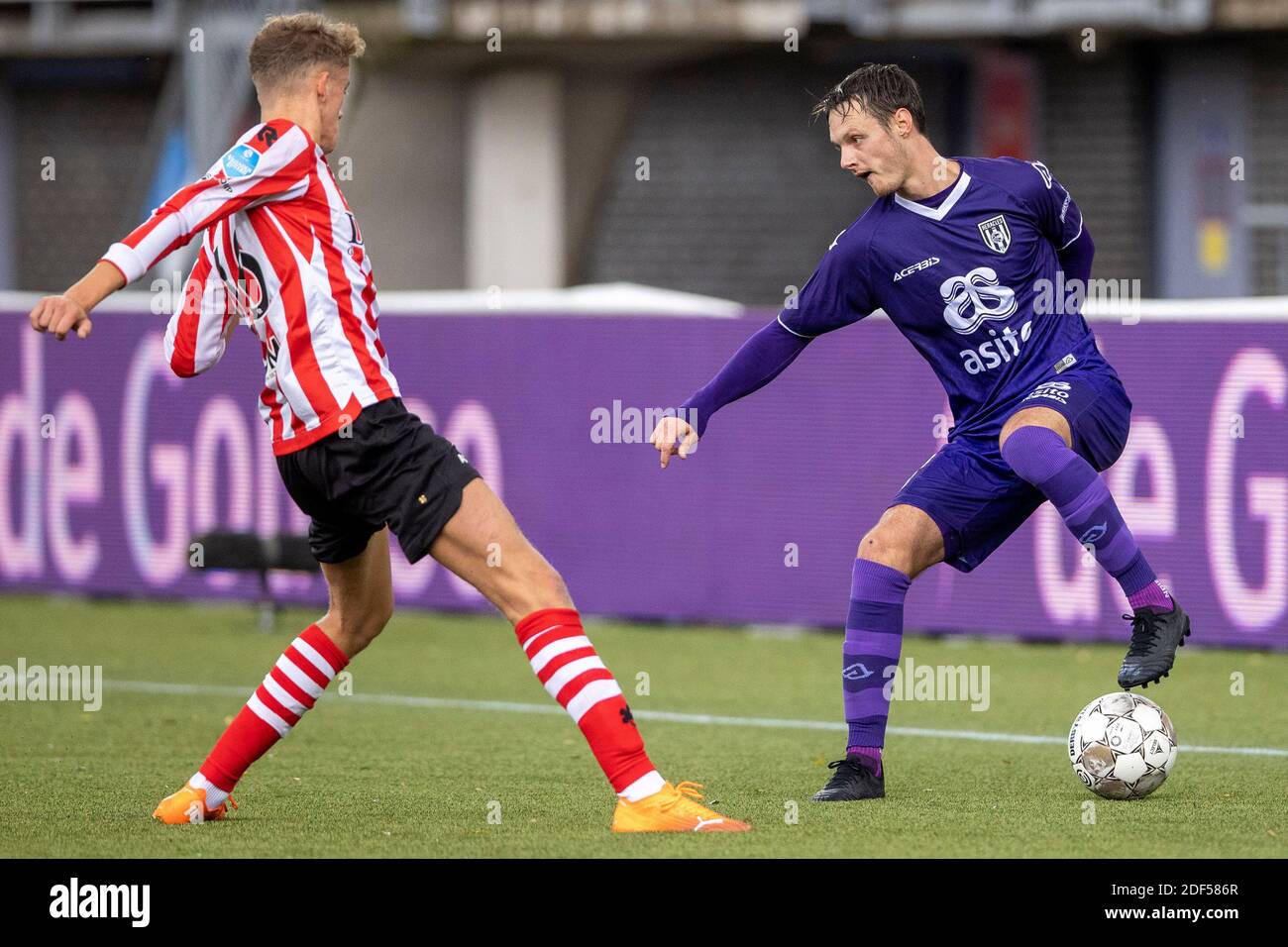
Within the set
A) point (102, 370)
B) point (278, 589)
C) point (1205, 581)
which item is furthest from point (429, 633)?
point (1205, 581)

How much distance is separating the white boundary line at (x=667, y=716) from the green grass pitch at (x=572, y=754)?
3cm

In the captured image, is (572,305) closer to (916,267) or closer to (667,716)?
(667,716)

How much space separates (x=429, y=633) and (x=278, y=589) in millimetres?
1282

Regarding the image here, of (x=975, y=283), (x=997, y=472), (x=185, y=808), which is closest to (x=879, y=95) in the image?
(x=975, y=283)

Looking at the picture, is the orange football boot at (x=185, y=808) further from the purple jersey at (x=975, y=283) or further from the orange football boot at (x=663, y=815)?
the purple jersey at (x=975, y=283)

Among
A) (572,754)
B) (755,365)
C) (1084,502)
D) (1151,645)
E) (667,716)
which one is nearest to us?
(1151,645)

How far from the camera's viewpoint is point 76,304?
5.11m

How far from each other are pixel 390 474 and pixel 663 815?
112 cm

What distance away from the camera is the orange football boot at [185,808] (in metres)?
5.98

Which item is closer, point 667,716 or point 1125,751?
point 1125,751

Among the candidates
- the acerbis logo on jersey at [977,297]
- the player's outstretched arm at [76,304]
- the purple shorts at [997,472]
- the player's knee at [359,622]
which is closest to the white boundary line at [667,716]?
the purple shorts at [997,472]

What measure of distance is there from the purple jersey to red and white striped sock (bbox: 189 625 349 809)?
1785 mm

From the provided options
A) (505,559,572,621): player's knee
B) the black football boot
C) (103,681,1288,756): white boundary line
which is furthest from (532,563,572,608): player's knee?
(103,681,1288,756): white boundary line

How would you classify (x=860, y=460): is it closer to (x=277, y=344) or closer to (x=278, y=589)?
(x=278, y=589)
